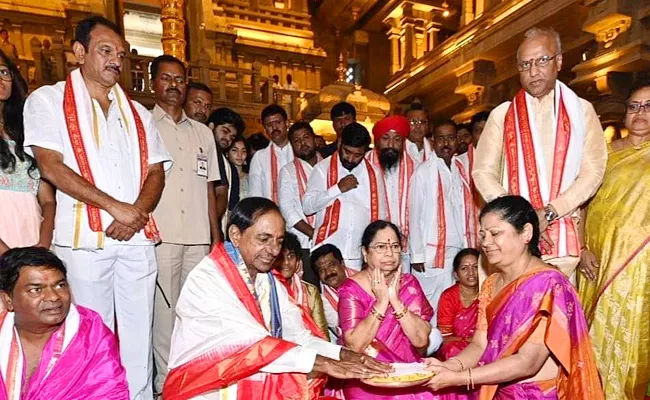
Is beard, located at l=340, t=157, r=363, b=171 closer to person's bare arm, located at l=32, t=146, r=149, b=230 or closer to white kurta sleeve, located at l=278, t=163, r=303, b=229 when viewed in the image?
white kurta sleeve, located at l=278, t=163, r=303, b=229

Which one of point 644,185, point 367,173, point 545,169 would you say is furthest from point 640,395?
point 367,173

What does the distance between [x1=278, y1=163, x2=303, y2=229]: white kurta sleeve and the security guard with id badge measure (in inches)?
41.9

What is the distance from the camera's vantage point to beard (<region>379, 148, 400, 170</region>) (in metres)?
4.27

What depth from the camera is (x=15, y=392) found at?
191 centimetres

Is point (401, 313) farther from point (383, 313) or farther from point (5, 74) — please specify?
point (5, 74)

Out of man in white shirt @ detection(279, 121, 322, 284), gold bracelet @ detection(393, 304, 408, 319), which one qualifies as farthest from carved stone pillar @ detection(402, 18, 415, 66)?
gold bracelet @ detection(393, 304, 408, 319)

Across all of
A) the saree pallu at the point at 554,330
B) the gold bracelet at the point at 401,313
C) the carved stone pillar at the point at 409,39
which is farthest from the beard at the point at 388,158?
the carved stone pillar at the point at 409,39

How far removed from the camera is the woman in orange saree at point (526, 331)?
2.00m

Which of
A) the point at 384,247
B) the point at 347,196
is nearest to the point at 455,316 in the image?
the point at 347,196

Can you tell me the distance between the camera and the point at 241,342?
1965 mm

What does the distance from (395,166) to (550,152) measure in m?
1.81

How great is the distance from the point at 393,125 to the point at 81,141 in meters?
2.75

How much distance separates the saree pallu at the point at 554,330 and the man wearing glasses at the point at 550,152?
0.55 meters

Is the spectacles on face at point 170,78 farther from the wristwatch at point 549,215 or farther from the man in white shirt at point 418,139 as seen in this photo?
the wristwatch at point 549,215
